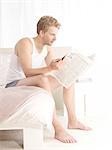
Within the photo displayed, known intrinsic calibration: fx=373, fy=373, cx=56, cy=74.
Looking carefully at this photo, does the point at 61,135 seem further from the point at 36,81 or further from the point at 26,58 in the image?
the point at 26,58

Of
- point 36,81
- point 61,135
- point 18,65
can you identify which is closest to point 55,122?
point 61,135

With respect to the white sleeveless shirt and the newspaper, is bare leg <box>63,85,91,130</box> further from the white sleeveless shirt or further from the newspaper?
the white sleeveless shirt

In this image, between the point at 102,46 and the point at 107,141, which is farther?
the point at 102,46

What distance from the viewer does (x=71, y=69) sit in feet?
8.03

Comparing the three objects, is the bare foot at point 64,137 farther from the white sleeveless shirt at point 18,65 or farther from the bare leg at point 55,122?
the white sleeveless shirt at point 18,65

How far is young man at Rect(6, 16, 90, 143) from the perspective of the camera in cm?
229

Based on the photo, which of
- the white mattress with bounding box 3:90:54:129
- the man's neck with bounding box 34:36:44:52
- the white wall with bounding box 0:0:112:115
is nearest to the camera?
the white mattress with bounding box 3:90:54:129

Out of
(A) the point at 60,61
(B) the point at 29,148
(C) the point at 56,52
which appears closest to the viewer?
(B) the point at 29,148

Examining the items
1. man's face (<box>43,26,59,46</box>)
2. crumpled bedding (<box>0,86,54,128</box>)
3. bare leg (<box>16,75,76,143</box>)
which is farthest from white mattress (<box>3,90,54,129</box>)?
man's face (<box>43,26,59,46</box>)

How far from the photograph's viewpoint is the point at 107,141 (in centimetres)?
230

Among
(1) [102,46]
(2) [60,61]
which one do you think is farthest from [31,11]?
(2) [60,61]

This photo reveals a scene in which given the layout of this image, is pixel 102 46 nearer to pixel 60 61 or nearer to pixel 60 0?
pixel 60 0

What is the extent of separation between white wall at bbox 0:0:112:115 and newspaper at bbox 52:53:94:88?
1.24 meters

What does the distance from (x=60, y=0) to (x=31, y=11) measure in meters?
0.32
